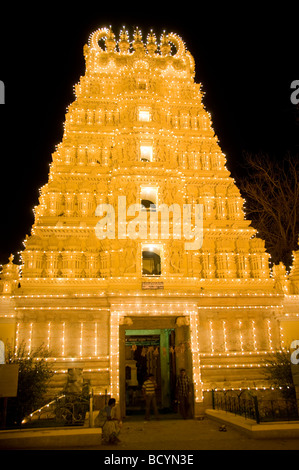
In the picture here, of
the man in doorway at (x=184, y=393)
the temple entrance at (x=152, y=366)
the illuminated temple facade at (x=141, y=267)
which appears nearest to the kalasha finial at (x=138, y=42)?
the illuminated temple facade at (x=141, y=267)

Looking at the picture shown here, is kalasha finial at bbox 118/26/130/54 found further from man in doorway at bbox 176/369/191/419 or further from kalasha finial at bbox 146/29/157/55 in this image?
man in doorway at bbox 176/369/191/419

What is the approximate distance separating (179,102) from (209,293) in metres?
11.8

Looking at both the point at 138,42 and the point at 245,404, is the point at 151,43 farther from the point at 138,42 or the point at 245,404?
the point at 245,404

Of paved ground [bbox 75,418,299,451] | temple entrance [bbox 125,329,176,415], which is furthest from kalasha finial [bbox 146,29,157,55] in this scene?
paved ground [bbox 75,418,299,451]

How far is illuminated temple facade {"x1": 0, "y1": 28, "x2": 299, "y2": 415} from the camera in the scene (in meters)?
16.4

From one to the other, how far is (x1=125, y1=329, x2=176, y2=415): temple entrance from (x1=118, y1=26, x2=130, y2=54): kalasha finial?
17.2 metres

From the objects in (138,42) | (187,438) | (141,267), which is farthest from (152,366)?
(138,42)

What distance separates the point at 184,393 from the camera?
51.0ft

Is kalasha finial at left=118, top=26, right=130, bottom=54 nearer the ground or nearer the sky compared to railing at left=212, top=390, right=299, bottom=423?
nearer the sky

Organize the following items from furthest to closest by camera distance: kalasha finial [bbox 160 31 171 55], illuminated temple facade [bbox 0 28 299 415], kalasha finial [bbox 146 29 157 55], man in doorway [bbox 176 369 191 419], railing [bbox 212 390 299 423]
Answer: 1. kalasha finial [bbox 160 31 171 55]
2. kalasha finial [bbox 146 29 157 55]
3. illuminated temple facade [bbox 0 28 299 415]
4. man in doorway [bbox 176 369 191 419]
5. railing [bbox 212 390 299 423]

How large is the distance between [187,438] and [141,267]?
7.71 metres

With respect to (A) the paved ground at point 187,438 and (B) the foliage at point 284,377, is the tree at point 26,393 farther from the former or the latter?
(B) the foliage at point 284,377

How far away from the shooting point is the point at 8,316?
1652 centimetres
